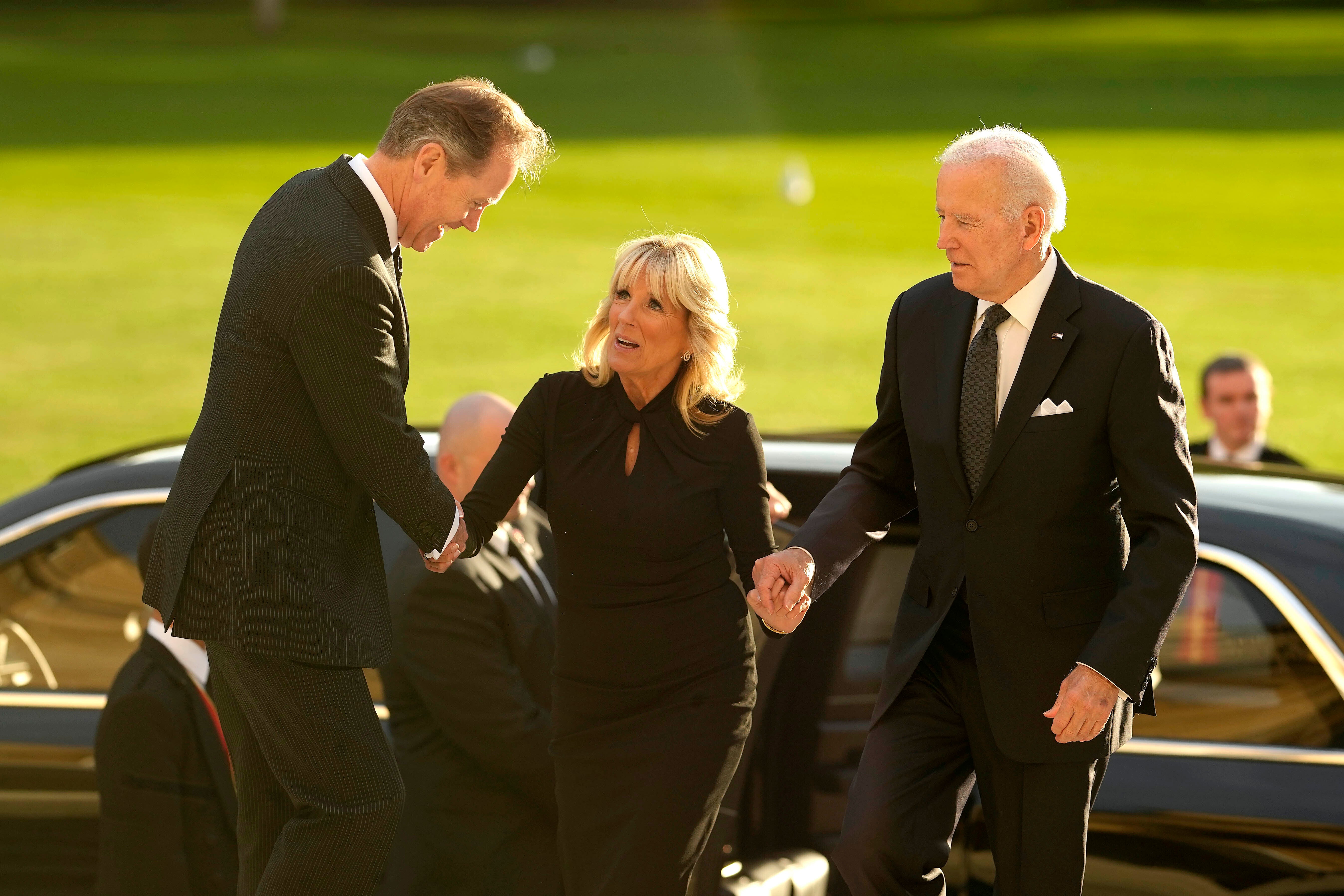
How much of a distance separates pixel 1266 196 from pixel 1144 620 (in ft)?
99.2

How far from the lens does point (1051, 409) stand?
11.3 feet

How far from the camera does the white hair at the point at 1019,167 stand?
345 centimetres

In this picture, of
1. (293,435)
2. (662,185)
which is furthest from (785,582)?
(662,185)

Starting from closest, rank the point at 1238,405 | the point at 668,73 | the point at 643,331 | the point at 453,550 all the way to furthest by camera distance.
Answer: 1. the point at 453,550
2. the point at 643,331
3. the point at 1238,405
4. the point at 668,73

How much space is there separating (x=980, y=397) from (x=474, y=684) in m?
1.41

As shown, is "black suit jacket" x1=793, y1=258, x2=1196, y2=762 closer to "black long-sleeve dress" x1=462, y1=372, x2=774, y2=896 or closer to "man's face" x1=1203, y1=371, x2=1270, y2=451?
"black long-sleeve dress" x1=462, y1=372, x2=774, y2=896

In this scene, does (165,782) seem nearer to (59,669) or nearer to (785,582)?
(59,669)

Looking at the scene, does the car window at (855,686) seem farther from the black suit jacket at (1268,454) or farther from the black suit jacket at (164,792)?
the black suit jacket at (1268,454)

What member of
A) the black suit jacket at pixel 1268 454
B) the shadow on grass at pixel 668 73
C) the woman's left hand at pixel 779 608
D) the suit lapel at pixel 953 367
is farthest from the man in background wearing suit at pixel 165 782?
the shadow on grass at pixel 668 73

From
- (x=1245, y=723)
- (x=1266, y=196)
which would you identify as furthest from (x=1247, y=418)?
(x=1266, y=196)

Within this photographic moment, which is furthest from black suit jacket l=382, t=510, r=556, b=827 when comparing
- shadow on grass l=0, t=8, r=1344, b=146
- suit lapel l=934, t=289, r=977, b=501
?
shadow on grass l=0, t=8, r=1344, b=146

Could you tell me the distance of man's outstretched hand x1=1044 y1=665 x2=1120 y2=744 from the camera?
3320 mm

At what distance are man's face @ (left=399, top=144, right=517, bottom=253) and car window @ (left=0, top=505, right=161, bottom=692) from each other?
4.66ft

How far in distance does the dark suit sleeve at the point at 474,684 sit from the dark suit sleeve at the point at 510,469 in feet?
0.98
